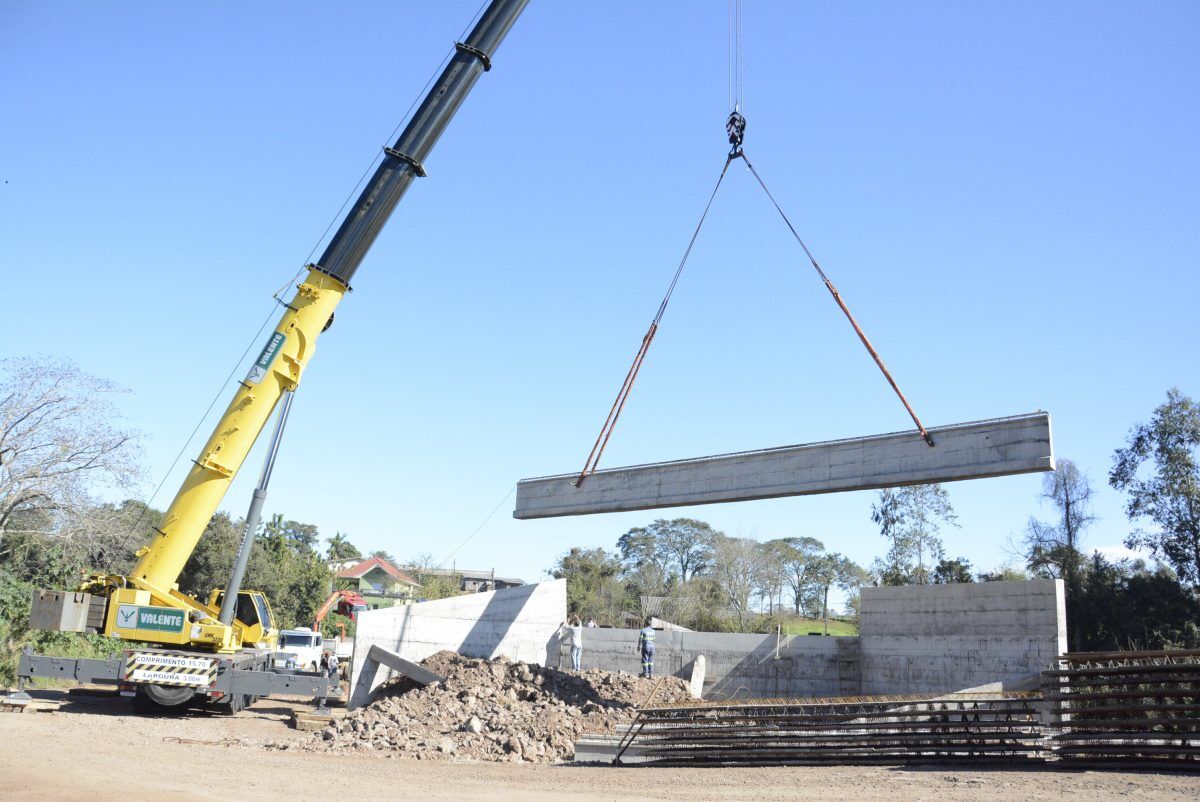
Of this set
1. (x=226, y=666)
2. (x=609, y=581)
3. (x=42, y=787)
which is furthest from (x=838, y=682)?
(x=609, y=581)

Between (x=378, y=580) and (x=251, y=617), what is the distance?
53.1m

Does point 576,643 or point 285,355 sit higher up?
point 285,355

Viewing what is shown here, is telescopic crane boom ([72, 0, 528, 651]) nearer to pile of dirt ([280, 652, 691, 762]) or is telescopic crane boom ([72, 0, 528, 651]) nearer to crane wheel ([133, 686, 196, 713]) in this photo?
crane wheel ([133, 686, 196, 713])

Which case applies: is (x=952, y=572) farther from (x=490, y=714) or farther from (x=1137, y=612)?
(x=490, y=714)

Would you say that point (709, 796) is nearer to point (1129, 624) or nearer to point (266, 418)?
point (266, 418)

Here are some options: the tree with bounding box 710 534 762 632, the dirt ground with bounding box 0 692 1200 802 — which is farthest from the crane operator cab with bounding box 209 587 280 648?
the tree with bounding box 710 534 762 632

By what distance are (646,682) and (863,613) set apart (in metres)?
4.62

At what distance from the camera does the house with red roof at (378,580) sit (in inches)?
2247

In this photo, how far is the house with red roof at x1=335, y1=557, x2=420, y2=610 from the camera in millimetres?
57062

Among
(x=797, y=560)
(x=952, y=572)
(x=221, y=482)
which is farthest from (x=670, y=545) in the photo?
(x=221, y=482)

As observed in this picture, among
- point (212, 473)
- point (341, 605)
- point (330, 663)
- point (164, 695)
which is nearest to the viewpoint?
point (212, 473)

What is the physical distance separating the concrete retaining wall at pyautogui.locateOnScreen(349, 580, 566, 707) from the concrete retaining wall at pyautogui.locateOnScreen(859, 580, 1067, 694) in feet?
23.6

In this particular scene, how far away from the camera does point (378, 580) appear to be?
66.6 m

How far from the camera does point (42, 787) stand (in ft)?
25.9
